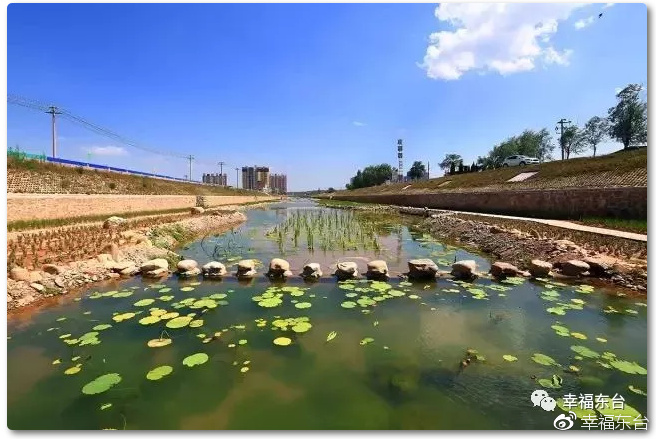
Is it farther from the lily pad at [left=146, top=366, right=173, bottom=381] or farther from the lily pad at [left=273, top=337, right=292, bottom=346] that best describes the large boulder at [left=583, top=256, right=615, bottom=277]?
the lily pad at [left=146, top=366, right=173, bottom=381]

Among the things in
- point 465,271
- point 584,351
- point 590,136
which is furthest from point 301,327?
point 590,136

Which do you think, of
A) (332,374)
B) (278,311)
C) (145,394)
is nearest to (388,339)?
(332,374)

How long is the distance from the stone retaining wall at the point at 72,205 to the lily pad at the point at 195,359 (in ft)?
40.4

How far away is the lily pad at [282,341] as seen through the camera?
4.13 m

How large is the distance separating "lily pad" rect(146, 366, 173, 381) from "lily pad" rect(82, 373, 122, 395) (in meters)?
0.28

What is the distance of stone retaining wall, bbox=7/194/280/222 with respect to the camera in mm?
12016

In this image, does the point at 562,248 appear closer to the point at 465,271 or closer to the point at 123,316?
the point at 465,271

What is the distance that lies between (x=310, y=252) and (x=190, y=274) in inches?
168

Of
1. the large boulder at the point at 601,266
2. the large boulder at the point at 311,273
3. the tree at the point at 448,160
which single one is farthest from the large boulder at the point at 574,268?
the tree at the point at 448,160

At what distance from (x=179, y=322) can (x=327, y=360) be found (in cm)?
233

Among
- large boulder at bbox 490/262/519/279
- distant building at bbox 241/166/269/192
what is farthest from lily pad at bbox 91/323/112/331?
distant building at bbox 241/166/269/192

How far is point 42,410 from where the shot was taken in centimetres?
296

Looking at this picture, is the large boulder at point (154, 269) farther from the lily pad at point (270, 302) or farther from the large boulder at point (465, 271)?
the large boulder at point (465, 271)

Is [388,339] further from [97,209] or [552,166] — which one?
[552,166]
